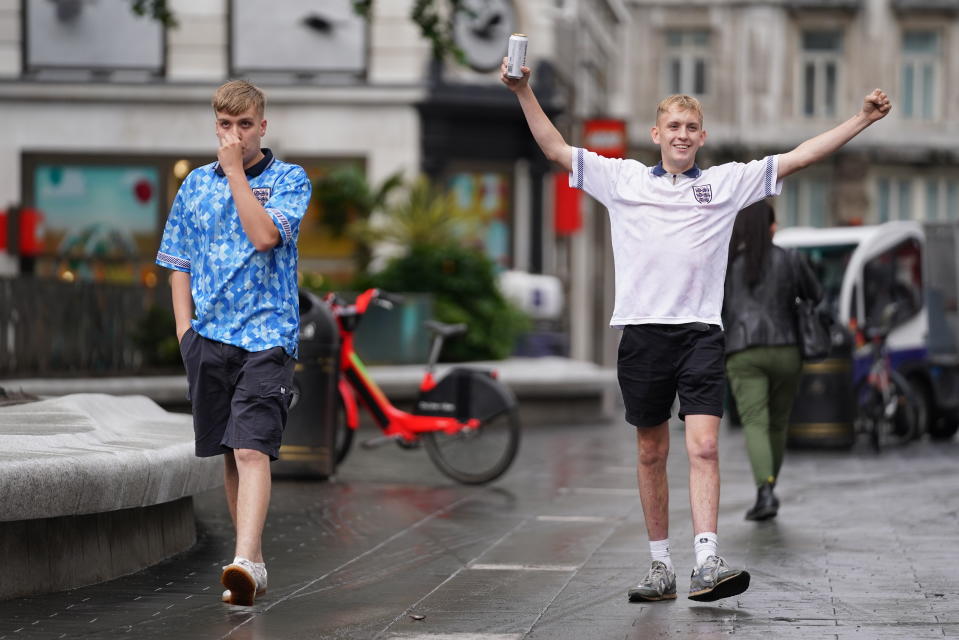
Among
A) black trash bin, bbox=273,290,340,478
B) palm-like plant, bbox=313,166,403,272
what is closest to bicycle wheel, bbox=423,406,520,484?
black trash bin, bbox=273,290,340,478

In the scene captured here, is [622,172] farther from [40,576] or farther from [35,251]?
[35,251]

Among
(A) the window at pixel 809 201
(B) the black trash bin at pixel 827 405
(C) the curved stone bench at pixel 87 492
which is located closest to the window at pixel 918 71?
(A) the window at pixel 809 201

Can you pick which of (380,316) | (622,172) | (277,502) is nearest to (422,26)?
(380,316)

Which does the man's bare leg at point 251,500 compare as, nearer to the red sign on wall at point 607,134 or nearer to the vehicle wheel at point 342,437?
the vehicle wheel at point 342,437

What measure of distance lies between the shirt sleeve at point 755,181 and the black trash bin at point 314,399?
4.62 metres

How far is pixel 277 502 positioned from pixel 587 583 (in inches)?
126

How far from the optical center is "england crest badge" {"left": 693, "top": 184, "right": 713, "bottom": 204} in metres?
6.12

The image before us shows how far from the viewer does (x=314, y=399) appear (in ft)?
34.5

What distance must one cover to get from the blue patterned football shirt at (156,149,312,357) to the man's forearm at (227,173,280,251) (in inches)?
4.0

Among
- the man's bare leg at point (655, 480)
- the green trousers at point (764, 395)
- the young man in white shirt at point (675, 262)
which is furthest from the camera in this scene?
the green trousers at point (764, 395)

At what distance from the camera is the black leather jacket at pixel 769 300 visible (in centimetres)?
912

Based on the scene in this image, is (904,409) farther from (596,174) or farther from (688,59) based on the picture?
(688,59)

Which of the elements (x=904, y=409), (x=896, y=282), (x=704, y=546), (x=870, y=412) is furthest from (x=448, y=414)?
(x=896, y=282)

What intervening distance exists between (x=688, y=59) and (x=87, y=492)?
38751mm
